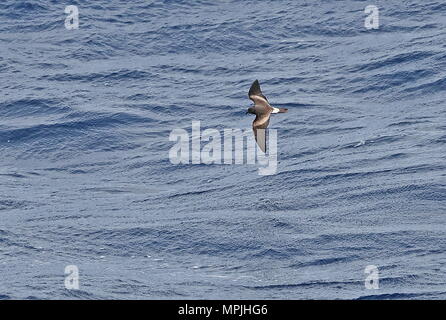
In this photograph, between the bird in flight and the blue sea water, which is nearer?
the bird in flight

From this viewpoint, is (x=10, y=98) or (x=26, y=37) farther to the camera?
(x=26, y=37)

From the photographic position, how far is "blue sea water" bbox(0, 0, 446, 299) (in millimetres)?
34562

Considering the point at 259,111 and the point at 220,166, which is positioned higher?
the point at 220,166

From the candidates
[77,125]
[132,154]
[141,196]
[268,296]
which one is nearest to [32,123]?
[77,125]

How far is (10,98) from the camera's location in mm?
52250

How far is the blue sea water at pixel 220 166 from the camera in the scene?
113 ft

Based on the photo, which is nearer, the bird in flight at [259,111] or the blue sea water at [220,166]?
the bird in flight at [259,111]

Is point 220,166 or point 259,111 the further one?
point 220,166

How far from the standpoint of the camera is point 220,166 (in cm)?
4488

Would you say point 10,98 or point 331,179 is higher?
point 10,98

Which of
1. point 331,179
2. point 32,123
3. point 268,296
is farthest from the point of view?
point 32,123
